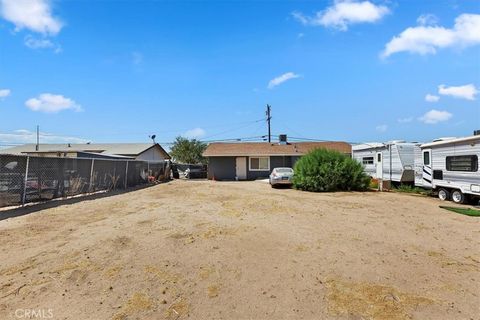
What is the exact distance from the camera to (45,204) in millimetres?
10461

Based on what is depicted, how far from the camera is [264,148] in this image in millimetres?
30578

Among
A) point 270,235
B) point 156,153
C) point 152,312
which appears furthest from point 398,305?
point 156,153

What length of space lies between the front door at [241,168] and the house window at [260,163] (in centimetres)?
66

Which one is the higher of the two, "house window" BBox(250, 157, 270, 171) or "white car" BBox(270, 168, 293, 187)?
"house window" BBox(250, 157, 270, 171)

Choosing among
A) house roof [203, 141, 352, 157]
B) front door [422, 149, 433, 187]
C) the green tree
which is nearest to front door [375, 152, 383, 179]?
front door [422, 149, 433, 187]

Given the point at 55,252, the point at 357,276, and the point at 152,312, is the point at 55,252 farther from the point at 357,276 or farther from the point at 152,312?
the point at 357,276

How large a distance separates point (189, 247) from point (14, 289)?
2497mm

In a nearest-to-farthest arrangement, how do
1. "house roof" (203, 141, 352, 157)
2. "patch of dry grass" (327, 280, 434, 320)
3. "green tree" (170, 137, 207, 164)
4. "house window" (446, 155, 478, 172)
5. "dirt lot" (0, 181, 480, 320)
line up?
"patch of dry grass" (327, 280, 434, 320) < "dirt lot" (0, 181, 480, 320) < "house window" (446, 155, 478, 172) < "house roof" (203, 141, 352, 157) < "green tree" (170, 137, 207, 164)

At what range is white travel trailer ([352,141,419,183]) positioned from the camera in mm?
17094

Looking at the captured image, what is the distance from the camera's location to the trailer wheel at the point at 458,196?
12.3m

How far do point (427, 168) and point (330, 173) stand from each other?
178 inches

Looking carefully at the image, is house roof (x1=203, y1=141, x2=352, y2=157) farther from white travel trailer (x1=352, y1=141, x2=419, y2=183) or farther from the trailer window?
the trailer window
